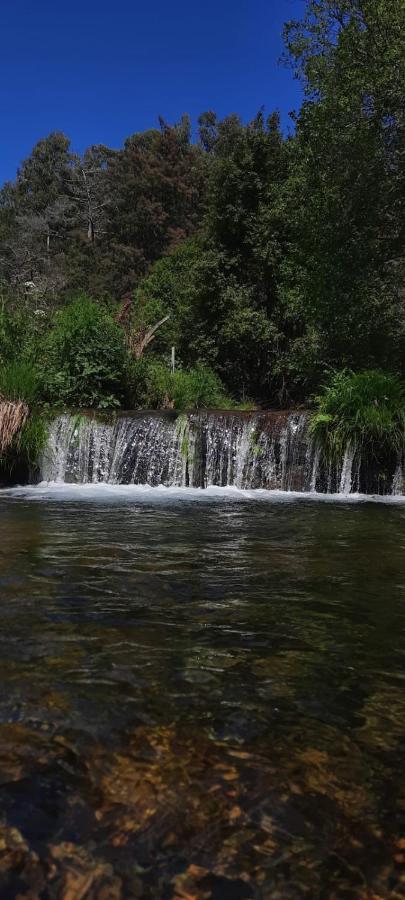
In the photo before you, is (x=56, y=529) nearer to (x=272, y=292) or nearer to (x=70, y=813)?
(x=70, y=813)

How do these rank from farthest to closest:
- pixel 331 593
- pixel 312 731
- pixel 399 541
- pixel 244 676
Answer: pixel 399 541, pixel 331 593, pixel 244 676, pixel 312 731

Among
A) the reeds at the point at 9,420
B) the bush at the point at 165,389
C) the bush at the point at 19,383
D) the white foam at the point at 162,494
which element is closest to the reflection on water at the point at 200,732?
the white foam at the point at 162,494

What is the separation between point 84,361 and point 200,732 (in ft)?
37.6

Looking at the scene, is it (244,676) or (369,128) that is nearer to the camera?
(244,676)

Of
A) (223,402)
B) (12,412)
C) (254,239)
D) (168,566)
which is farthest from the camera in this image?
(254,239)

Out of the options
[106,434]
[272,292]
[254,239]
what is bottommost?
[106,434]

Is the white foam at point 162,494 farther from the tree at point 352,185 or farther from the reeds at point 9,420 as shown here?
the tree at point 352,185

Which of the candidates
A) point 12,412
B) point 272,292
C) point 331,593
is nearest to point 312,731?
point 331,593

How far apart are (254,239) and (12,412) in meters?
11.1

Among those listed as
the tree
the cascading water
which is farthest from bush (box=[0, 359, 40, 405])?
the tree

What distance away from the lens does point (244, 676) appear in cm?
250

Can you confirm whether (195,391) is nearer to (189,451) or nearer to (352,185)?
(189,451)

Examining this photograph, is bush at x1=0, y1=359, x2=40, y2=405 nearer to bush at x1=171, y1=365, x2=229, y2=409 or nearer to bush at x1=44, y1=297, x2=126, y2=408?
bush at x1=44, y1=297, x2=126, y2=408

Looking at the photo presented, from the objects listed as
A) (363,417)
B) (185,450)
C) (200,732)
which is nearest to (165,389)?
(185,450)
